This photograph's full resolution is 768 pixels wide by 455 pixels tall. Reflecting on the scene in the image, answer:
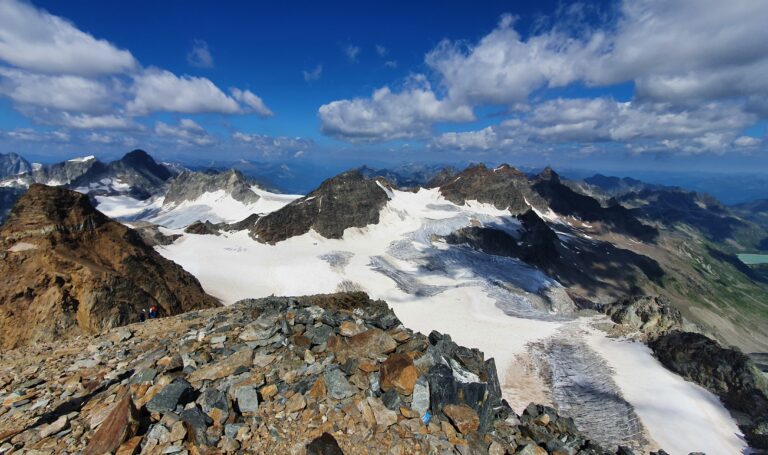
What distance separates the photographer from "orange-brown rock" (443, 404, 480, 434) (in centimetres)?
963

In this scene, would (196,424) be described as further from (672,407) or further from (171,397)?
(672,407)

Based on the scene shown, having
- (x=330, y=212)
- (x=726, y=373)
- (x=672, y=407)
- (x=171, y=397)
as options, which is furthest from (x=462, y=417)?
(x=330, y=212)

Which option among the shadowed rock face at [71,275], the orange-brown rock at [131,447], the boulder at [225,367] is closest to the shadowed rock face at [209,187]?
the shadowed rock face at [71,275]

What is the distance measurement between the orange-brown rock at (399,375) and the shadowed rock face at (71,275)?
25.2 m

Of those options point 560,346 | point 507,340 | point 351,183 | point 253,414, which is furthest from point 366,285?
point 253,414

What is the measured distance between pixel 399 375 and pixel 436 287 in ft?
215

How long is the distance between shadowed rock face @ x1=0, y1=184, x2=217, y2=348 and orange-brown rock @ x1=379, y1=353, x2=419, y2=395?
82.8 ft

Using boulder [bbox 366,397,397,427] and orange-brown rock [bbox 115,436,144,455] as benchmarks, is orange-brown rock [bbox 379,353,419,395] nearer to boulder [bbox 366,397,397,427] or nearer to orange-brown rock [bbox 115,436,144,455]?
boulder [bbox 366,397,397,427]

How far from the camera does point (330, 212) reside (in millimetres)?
108250

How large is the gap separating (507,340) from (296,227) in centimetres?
7023

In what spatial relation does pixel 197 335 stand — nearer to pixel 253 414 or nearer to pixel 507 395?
pixel 253 414

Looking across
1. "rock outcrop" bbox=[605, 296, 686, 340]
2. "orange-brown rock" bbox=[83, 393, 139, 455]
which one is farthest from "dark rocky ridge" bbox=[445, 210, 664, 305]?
"orange-brown rock" bbox=[83, 393, 139, 455]

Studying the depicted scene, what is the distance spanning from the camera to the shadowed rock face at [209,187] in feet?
573

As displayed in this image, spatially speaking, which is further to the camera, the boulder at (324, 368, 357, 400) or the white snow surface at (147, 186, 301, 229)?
the white snow surface at (147, 186, 301, 229)
